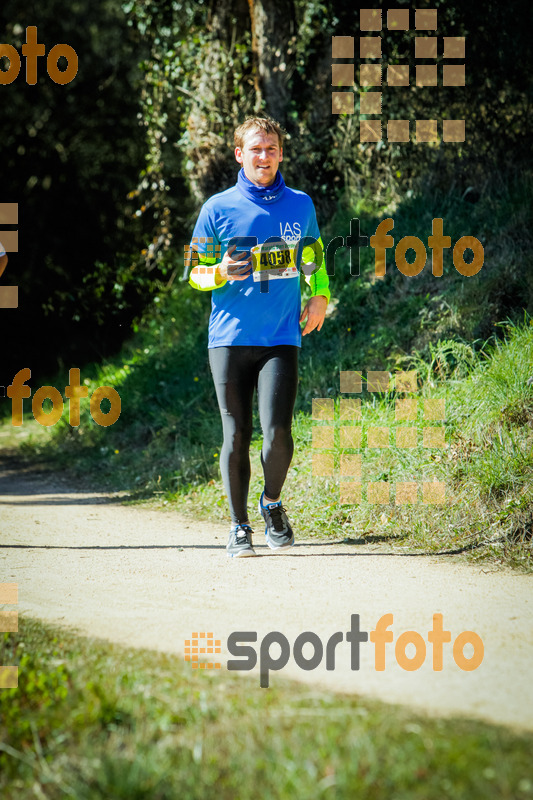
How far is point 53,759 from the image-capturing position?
8.20 feet

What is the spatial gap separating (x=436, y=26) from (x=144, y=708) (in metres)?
8.33

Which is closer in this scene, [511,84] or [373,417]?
[373,417]

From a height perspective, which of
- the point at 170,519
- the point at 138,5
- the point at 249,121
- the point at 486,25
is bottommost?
the point at 170,519

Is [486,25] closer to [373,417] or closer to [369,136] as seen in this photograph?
[369,136]

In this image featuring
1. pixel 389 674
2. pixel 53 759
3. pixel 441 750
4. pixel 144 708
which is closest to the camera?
pixel 441 750

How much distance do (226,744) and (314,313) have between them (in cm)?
302

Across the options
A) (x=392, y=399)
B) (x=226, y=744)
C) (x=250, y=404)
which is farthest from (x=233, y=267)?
(x=226, y=744)

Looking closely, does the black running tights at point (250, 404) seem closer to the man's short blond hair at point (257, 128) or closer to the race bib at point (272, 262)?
the race bib at point (272, 262)

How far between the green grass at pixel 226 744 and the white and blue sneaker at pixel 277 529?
6.70 ft

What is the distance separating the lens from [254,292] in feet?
15.8

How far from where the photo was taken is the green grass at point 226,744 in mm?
2227

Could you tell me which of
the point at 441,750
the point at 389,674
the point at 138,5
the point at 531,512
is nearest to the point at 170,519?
the point at 531,512

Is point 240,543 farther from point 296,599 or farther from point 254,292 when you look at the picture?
point 254,292

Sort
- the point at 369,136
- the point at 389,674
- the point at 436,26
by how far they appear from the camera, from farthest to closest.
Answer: the point at 369,136, the point at 436,26, the point at 389,674
